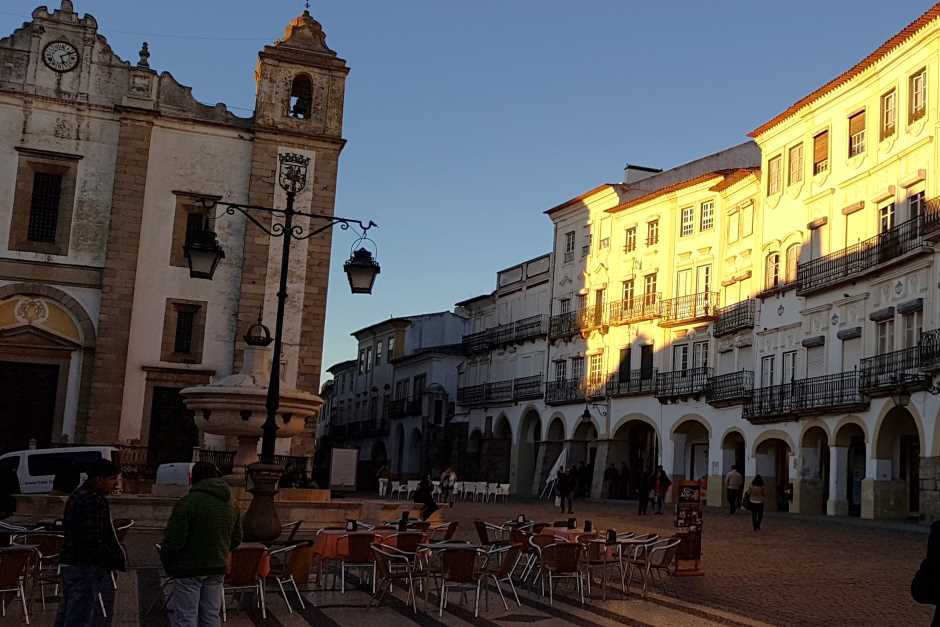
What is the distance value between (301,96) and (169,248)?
644cm

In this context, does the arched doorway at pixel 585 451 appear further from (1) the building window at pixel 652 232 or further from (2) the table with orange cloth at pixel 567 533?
(2) the table with orange cloth at pixel 567 533

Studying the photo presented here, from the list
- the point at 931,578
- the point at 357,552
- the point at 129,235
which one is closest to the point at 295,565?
the point at 357,552

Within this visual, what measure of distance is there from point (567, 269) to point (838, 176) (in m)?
18.9

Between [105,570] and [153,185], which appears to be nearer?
[105,570]

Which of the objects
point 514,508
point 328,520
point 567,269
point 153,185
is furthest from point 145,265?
point 567,269

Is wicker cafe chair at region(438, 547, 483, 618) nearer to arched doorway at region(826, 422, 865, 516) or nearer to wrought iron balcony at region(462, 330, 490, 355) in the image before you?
arched doorway at region(826, 422, 865, 516)

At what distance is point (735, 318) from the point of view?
40594mm

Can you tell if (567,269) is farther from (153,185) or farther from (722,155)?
(153,185)

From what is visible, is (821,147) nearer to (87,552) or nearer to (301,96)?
(301,96)

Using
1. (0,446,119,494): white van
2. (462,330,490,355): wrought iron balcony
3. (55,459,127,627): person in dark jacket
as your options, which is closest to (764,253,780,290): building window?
(462,330,490,355): wrought iron balcony

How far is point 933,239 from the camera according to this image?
94.1 feet

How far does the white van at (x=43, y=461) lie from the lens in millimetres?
25938

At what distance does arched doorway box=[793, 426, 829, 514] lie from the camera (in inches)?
1395

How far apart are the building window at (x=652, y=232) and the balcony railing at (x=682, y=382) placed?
5786mm
